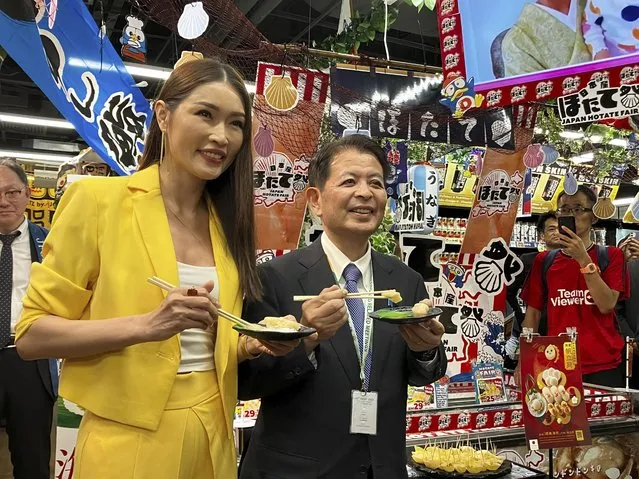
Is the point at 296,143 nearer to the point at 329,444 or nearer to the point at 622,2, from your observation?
the point at 622,2

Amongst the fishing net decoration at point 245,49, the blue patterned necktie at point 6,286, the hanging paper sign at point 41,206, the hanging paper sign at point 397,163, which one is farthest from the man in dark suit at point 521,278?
the hanging paper sign at point 41,206

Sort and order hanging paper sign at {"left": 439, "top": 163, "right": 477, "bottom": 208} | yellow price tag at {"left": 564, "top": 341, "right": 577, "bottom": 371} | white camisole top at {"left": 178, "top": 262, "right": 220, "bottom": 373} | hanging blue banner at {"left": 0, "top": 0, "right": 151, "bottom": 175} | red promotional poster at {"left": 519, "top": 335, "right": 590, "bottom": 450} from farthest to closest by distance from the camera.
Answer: hanging paper sign at {"left": 439, "top": 163, "right": 477, "bottom": 208} < yellow price tag at {"left": 564, "top": 341, "right": 577, "bottom": 371} < red promotional poster at {"left": 519, "top": 335, "right": 590, "bottom": 450} < hanging blue banner at {"left": 0, "top": 0, "right": 151, "bottom": 175} < white camisole top at {"left": 178, "top": 262, "right": 220, "bottom": 373}

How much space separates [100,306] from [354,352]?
0.78 m

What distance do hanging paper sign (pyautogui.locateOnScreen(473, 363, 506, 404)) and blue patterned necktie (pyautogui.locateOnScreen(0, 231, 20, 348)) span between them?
10.2 feet

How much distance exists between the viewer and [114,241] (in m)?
1.48

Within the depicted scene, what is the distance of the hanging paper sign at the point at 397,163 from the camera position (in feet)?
13.9

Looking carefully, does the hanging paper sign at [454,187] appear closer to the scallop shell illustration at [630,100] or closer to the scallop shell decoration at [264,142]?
the scallop shell decoration at [264,142]

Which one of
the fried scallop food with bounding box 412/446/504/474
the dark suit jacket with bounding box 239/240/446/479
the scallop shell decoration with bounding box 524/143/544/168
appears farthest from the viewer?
the scallop shell decoration with bounding box 524/143/544/168

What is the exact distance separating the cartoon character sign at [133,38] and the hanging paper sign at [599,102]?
102 inches

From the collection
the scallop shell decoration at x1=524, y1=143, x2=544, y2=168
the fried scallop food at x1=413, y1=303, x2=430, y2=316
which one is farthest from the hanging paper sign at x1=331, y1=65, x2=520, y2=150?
the fried scallop food at x1=413, y1=303, x2=430, y2=316

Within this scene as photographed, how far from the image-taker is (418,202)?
423cm

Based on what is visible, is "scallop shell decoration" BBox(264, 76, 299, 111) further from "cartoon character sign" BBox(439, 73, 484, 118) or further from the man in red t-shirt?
the man in red t-shirt

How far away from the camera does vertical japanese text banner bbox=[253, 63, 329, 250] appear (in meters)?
3.85

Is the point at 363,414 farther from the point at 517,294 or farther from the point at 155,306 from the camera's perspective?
the point at 517,294
